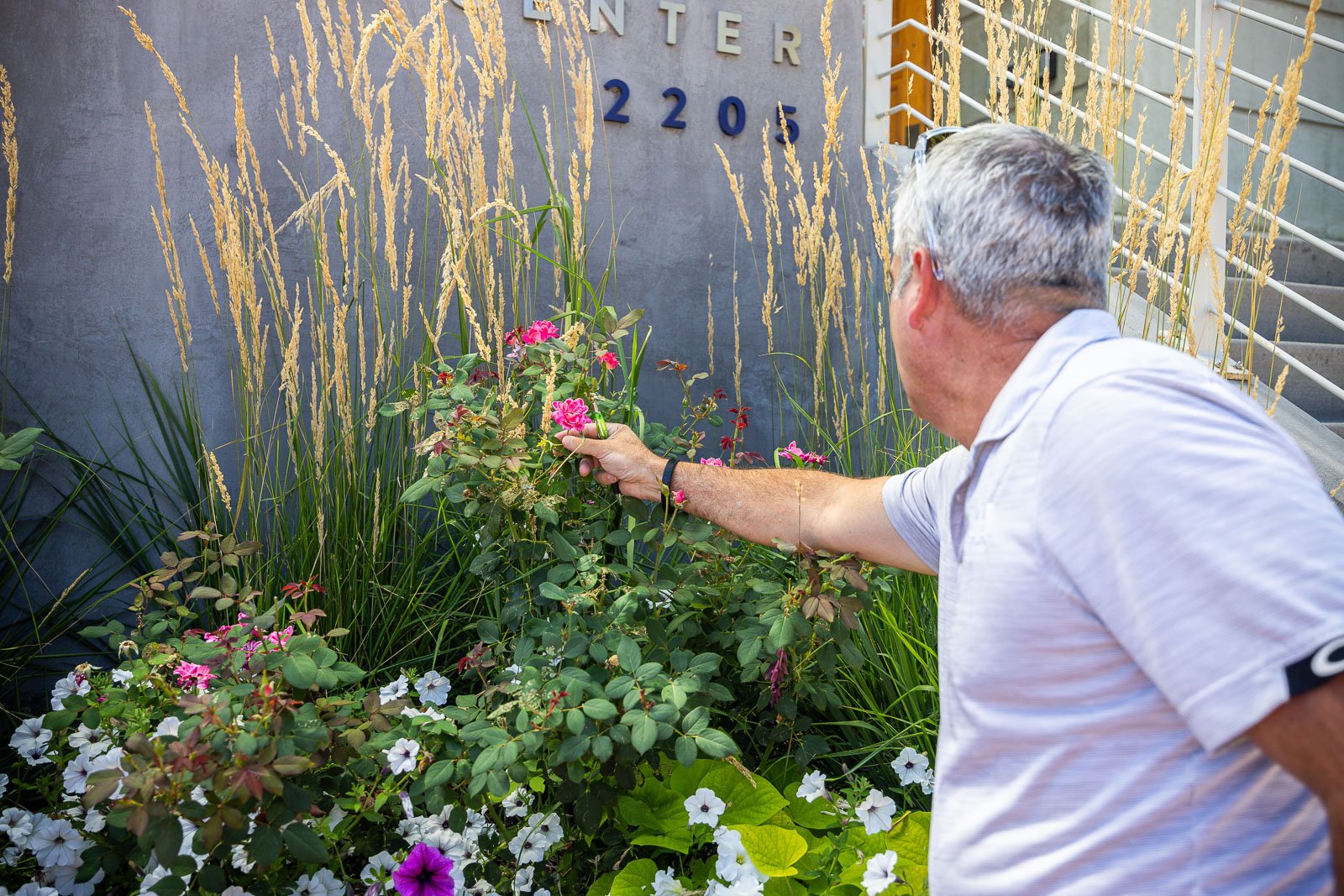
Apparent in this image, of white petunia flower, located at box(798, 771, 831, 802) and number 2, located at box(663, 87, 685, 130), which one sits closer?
white petunia flower, located at box(798, 771, 831, 802)

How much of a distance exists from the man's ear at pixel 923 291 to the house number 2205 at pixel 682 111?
6.24ft

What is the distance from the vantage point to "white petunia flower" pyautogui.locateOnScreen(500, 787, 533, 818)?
1.42 meters

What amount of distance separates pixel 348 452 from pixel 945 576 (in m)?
1.41

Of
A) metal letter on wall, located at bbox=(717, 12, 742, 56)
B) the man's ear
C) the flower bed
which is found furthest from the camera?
metal letter on wall, located at bbox=(717, 12, 742, 56)

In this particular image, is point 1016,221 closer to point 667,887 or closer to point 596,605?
point 596,605

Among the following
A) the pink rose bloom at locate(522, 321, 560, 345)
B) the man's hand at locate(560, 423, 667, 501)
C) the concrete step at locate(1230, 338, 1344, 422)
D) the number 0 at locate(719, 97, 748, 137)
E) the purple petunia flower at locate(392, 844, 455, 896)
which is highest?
the number 0 at locate(719, 97, 748, 137)

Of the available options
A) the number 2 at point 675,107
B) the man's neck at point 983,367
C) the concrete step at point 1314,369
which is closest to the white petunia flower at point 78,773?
the man's neck at point 983,367

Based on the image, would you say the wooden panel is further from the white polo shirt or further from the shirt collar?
the white polo shirt

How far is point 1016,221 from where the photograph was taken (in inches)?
38.0

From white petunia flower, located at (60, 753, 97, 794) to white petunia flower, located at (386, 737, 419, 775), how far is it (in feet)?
1.42

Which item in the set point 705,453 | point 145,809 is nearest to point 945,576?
point 145,809

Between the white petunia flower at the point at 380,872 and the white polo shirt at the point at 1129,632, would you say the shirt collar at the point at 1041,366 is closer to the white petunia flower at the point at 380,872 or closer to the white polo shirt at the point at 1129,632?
the white polo shirt at the point at 1129,632

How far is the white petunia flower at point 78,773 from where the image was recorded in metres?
1.38

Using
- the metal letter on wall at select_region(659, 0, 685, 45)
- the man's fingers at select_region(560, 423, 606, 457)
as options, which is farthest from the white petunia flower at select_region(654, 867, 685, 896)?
the metal letter on wall at select_region(659, 0, 685, 45)
